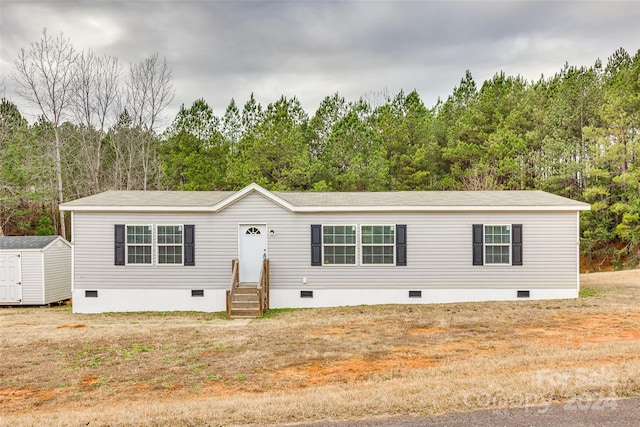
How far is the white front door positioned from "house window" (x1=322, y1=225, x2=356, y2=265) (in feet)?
6.30

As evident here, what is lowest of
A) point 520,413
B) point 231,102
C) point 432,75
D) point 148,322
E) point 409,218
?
point 148,322

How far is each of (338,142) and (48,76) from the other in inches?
639

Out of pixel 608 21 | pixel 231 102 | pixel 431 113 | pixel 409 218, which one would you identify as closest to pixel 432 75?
pixel 431 113

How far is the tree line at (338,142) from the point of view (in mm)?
23766

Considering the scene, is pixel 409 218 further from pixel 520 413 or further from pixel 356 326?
pixel 520 413

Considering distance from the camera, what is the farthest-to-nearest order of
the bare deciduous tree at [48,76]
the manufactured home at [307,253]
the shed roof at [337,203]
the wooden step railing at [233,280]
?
the bare deciduous tree at [48,76] → the manufactured home at [307,253] → the shed roof at [337,203] → the wooden step railing at [233,280]

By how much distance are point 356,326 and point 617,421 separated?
6.25m

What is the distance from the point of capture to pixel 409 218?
13.2 metres

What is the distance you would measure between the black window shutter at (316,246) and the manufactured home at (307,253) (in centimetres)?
3

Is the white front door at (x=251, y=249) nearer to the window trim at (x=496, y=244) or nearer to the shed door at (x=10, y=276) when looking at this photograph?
the window trim at (x=496, y=244)

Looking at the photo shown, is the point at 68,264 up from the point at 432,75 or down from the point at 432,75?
down

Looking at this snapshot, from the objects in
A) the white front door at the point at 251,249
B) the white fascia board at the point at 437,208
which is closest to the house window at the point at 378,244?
the white fascia board at the point at 437,208

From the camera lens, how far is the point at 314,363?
744cm

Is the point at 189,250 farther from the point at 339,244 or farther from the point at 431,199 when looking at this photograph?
the point at 431,199
